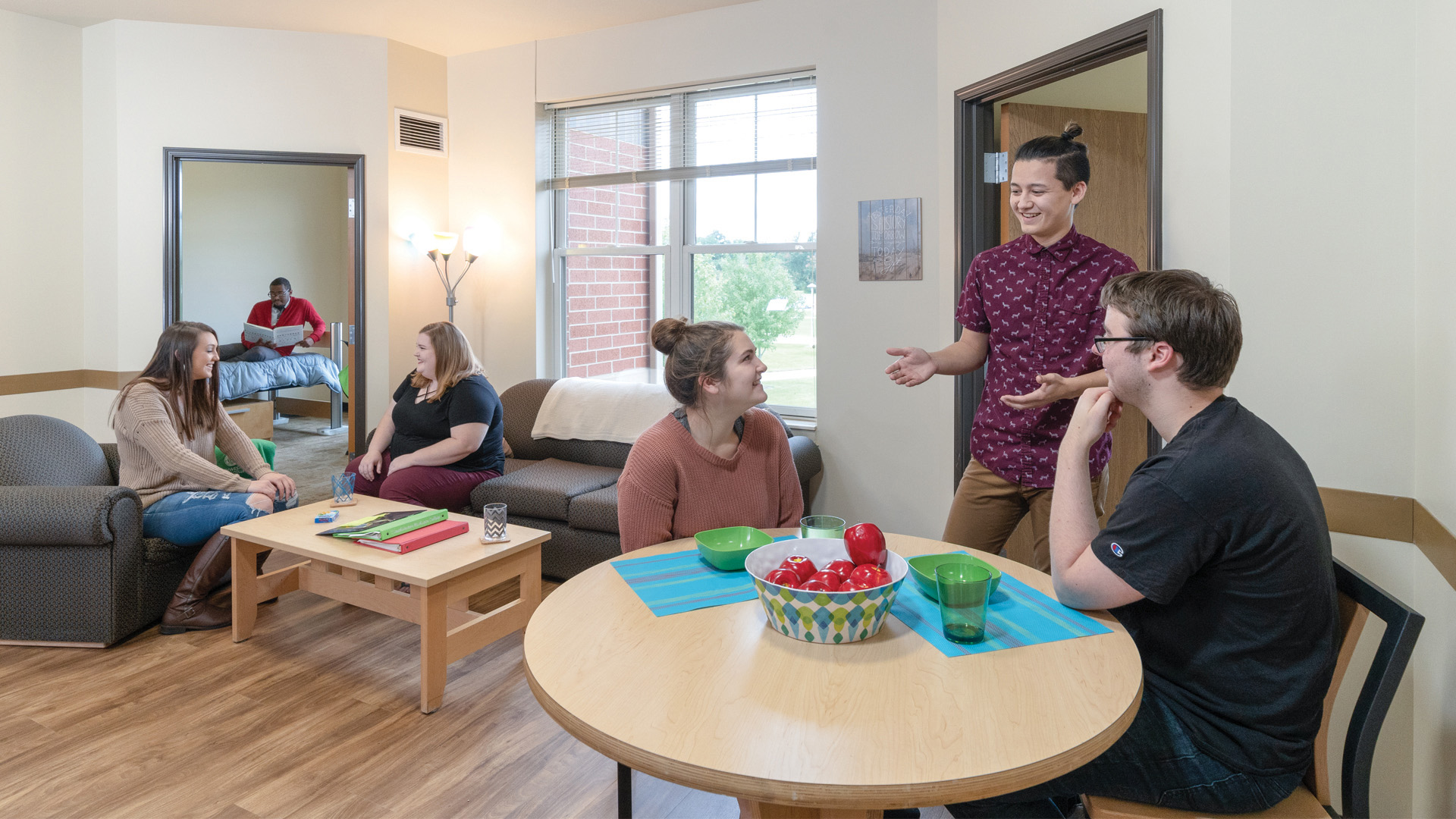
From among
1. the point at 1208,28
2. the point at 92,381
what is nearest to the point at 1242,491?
the point at 1208,28

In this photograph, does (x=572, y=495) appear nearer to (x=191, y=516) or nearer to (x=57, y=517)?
(x=191, y=516)

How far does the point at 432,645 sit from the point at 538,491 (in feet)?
4.28

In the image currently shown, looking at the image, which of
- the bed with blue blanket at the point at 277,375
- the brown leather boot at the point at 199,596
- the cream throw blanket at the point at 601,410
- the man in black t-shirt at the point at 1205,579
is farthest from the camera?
the bed with blue blanket at the point at 277,375

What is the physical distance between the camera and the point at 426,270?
5.27 m

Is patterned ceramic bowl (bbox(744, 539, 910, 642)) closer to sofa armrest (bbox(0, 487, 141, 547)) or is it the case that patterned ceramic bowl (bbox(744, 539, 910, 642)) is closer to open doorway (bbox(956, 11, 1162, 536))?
open doorway (bbox(956, 11, 1162, 536))

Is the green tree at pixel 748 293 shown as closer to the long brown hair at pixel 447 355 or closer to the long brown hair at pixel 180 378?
the long brown hair at pixel 447 355

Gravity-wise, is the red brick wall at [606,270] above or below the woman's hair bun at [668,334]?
above

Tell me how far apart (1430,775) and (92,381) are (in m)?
6.01

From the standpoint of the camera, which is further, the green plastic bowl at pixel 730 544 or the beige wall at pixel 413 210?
the beige wall at pixel 413 210

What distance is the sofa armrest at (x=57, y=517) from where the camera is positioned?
2857mm

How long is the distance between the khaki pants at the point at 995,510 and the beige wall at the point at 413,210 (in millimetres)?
3650

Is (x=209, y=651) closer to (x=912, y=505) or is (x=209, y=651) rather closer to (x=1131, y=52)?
(x=912, y=505)

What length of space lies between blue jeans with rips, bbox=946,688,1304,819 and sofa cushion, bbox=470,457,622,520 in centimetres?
271

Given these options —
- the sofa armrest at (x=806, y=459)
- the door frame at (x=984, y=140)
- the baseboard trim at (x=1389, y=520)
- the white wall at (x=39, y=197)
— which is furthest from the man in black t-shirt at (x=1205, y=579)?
the white wall at (x=39, y=197)
